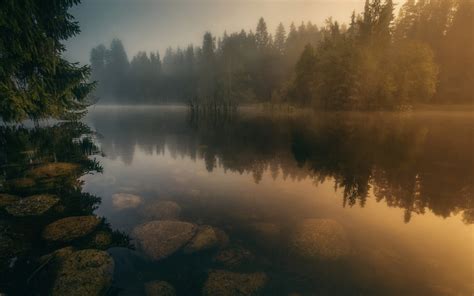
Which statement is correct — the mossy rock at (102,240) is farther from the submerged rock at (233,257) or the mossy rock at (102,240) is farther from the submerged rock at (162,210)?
the submerged rock at (233,257)

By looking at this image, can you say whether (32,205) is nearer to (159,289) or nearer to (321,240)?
(159,289)

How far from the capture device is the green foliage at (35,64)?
12.6 metres

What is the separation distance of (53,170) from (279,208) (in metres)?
10.9

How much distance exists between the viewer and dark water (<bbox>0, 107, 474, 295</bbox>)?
16.7 ft

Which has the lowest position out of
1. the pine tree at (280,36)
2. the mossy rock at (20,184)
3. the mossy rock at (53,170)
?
the mossy rock at (20,184)

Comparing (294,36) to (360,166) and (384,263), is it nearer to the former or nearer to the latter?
(360,166)

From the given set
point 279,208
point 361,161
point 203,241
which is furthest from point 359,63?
point 203,241

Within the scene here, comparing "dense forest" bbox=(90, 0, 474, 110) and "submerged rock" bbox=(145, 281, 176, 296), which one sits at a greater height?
"dense forest" bbox=(90, 0, 474, 110)

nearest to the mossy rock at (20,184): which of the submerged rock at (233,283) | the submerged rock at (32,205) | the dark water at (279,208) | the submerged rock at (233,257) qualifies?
the dark water at (279,208)

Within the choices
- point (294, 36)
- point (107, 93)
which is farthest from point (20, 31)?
point (107, 93)

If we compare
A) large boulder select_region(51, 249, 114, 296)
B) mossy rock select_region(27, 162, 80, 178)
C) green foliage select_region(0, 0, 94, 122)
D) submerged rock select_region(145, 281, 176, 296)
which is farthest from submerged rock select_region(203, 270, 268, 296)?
green foliage select_region(0, 0, 94, 122)

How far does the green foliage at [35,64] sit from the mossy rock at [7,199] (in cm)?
768

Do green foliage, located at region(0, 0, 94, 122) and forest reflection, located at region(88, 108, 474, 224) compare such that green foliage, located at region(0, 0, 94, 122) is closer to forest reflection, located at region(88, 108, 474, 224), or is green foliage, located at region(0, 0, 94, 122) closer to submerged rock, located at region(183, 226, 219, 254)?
forest reflection, located at region(88, 108, 474, 224)

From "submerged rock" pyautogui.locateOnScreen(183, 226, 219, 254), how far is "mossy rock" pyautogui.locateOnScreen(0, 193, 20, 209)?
6421mm
